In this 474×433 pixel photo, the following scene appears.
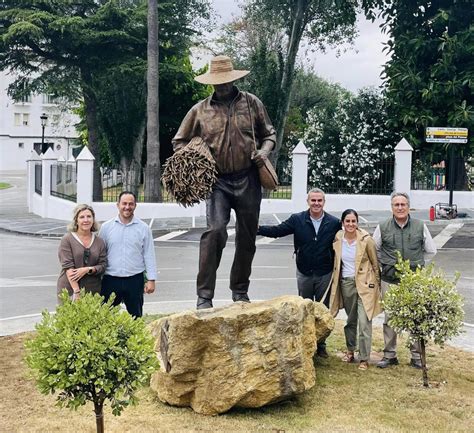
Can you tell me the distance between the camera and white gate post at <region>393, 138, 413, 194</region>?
82.0 ft

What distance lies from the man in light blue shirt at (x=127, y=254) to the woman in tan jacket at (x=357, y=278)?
177 cm

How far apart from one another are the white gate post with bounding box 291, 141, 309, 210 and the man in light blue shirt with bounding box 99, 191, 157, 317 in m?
18.4

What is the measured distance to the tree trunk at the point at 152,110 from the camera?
79.4ft

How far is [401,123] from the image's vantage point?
88.1 ft

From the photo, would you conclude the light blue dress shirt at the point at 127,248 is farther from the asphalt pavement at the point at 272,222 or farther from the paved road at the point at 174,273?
the asphalt pavement at the point at 272,222

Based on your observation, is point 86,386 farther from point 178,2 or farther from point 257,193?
point 178,2

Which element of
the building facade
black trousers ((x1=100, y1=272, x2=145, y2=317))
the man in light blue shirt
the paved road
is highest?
the building facade

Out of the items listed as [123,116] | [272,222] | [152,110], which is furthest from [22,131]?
[272,222]

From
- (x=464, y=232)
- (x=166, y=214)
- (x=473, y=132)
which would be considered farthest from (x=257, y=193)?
(x=473, y=132)

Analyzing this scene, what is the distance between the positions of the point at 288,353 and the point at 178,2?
90.3 feet

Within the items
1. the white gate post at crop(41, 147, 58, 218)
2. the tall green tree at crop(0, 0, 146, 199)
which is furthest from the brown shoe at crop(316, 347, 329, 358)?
the white gate post at crop(41, 147, 58, 218)

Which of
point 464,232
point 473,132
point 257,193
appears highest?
point 473,132

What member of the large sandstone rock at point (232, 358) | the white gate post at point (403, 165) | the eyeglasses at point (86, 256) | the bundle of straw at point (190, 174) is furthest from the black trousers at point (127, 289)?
the white gate post at point (403, 165)

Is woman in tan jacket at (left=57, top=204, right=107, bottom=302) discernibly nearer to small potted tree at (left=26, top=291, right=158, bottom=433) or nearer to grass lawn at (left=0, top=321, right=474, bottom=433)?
grass lawn at (left=0, top=321, right=474, bottom=433)
